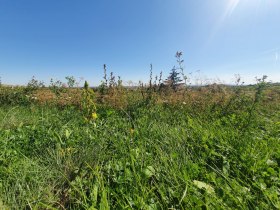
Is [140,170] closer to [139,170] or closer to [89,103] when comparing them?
[139,170]

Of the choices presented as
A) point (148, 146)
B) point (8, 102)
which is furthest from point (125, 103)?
point (8, 102)

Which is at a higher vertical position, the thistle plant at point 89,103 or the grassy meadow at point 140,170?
the thistle plant at point 89,103

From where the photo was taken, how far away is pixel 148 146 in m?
2.53

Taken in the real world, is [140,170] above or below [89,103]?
below

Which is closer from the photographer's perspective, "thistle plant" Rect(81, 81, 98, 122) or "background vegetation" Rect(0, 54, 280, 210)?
→ "background vegetation" Rect(0, 54, 280, 210)

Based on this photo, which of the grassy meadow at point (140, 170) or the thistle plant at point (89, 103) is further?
the thistle plant at point (89, 103)

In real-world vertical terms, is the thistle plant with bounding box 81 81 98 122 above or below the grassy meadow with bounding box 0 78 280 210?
above

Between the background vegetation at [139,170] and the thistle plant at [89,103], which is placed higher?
the thistle plant at [89,103]

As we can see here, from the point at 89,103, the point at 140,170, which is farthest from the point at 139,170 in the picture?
the point at 89,103

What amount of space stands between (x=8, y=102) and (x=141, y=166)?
7.39 metres

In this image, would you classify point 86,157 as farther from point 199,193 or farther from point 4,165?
point 199,193

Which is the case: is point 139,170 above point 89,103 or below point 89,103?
below

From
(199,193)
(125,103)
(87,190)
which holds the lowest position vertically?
(87,190)

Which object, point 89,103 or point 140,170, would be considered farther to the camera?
point 89,103
